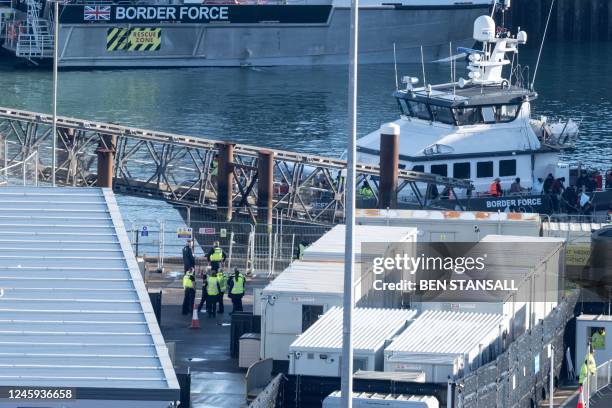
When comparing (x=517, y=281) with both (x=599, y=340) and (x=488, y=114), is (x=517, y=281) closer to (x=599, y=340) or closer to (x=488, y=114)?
(x=599, y=340)

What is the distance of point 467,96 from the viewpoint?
43188mm

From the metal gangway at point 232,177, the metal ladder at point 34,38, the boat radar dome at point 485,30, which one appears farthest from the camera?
the metal ladder at point 34,38

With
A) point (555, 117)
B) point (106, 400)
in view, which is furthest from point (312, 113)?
point (106, 400)

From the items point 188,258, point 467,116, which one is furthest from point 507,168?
point 188,258

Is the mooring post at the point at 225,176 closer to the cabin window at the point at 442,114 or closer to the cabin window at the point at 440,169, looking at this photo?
the cabin window at the point at 440,169

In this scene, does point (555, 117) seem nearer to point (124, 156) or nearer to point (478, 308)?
point (124, 156)

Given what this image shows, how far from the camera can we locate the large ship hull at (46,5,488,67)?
8994 centimetres

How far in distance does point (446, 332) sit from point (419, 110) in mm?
17496

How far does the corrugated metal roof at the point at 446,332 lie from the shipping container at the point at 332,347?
0.99 feet

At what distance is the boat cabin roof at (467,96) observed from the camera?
4275cm

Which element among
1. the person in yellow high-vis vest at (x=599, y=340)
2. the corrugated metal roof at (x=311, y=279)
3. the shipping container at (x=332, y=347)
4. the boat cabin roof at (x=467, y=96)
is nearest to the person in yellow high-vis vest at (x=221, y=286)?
the corrugated metal roof at (x=311, y=279)

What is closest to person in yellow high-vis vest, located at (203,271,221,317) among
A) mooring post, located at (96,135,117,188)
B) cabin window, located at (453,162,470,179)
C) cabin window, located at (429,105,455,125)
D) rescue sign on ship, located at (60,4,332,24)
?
mooring post, located at (96,135,117,188)

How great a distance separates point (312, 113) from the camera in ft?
247

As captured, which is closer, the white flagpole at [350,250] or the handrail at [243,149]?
the white flagpole at [350,250]
